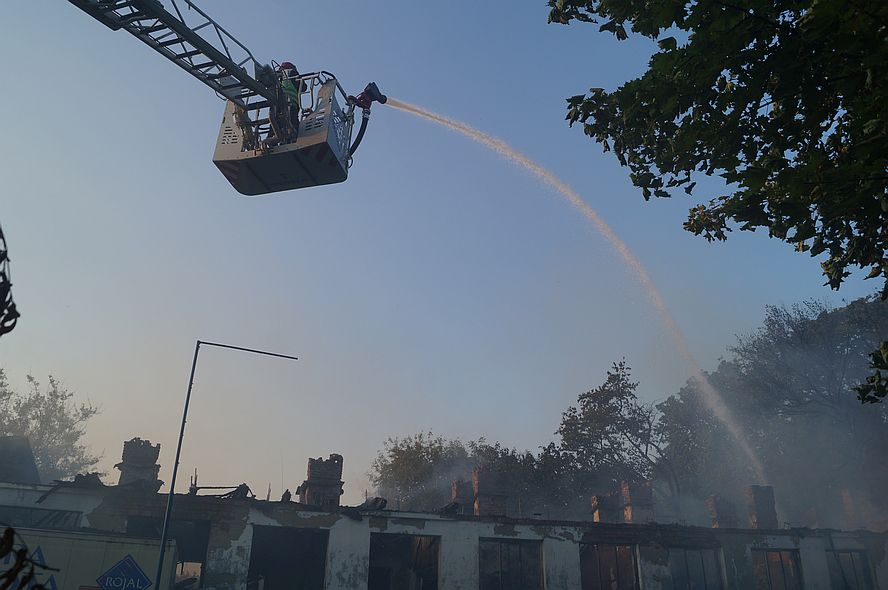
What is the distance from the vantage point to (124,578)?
1669cm

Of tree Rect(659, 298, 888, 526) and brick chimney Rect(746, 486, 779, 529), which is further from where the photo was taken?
tree Rect(659, 298, 888, 526)

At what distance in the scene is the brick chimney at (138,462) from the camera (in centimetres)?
2231

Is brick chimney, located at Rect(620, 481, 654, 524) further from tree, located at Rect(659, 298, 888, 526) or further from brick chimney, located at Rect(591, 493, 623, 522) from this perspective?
tree, located at Rect(659, 298, 888, 526)

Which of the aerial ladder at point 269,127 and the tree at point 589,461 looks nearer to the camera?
the aerial ladder at point 269,127

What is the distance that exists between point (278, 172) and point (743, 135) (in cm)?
946

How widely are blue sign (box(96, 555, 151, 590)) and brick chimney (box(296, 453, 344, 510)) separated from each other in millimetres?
8141

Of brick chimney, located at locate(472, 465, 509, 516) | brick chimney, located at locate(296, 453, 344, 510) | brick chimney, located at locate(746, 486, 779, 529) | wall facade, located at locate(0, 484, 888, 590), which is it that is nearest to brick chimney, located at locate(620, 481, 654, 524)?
wall facade, located at locate(0, 484, 888, 590)

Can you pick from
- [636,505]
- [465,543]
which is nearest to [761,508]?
[636,505]

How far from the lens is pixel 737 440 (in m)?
49.1

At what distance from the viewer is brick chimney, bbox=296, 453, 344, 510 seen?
2477 centimetres

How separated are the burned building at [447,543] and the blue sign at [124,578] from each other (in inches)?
122

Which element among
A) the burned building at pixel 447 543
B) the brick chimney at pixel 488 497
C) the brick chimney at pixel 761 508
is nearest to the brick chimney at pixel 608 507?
the burned building at pixel 447 543

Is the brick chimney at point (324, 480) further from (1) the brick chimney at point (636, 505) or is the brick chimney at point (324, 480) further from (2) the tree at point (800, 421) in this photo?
(2) the tree at point (800, 421)

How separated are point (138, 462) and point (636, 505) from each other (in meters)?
20.5
